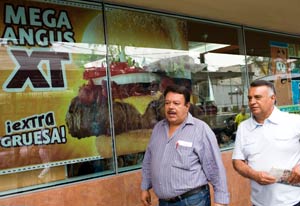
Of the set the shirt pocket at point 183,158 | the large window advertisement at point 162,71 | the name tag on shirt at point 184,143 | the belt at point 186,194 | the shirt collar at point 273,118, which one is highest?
the large window advertisement at point 162,71

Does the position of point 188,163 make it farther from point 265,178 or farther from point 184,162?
point 265,178

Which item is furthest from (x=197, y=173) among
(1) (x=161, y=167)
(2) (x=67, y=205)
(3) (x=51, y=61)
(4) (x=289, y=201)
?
(3) (x=51, y=61)

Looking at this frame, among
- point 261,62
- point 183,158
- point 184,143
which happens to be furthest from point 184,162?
point 261,62

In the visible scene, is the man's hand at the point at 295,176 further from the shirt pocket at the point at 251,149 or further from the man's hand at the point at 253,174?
the shirt pocket at the point at 251,149

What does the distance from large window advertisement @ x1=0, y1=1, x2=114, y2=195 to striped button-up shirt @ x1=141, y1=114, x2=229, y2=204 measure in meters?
1.38

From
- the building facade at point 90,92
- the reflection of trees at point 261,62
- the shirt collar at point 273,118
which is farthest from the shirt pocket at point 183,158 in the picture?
the reflection of trees at point 261,62

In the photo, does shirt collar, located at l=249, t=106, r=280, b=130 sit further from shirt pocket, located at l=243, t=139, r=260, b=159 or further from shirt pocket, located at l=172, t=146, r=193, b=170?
shirt pocket, located at l=172, t=146, r=193, b=170

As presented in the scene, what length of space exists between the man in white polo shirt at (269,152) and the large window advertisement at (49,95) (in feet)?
6.36

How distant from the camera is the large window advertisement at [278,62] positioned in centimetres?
609

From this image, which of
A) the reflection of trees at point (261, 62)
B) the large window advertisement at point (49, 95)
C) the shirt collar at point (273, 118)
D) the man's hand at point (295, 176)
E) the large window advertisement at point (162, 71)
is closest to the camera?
the man's hand at point (295, 176)

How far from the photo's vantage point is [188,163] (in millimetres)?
2633

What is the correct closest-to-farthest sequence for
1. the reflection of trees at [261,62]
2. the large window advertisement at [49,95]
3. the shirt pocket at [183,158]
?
the shirt pocket at [183,158] → the large window advertisement at [49,95] → the reflection of trees at [261,62]

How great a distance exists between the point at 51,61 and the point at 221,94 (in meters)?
2.85

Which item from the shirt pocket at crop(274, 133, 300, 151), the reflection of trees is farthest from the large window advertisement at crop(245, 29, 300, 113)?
the shirt pocket at crop(274, 133, 300, 151)
